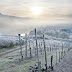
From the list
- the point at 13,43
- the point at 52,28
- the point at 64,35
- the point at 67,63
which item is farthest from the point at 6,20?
the point at 67,63

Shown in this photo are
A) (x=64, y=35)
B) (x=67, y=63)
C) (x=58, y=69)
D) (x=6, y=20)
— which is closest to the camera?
(x=58, y=69)

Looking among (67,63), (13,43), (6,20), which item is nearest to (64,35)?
(13,43)

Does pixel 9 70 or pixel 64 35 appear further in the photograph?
pixel 64 35

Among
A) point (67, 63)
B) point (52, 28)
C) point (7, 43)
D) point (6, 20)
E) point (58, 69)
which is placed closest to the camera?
point (58, 69)

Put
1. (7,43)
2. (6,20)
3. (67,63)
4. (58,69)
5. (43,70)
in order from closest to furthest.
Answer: (43,70) → (58,69) → (67,63) → (7,43) → (6,20)

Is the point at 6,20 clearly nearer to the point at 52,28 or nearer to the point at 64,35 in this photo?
the point at 52,28

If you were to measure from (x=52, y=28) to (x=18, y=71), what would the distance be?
39256mm

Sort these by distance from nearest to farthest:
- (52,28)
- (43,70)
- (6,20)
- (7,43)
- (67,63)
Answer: (43,70), (67,63), (7,43), (52,28), (6,20)

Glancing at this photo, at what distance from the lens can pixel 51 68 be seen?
9062 mm

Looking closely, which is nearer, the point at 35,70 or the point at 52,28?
the point at 35,70

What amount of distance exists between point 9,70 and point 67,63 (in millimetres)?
4545

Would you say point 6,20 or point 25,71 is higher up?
point 6,20

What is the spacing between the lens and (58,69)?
365 inches

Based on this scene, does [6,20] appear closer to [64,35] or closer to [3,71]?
[64,35]
